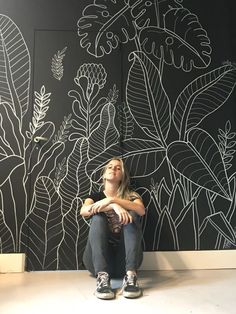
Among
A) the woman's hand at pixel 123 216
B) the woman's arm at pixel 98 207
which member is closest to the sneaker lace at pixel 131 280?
the woman's hand at pixel 123 216

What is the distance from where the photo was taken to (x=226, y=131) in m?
2.58

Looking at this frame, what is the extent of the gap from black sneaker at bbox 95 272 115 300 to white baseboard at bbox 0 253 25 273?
77cm

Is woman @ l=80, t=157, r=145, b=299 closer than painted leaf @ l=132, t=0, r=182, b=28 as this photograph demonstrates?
Yes

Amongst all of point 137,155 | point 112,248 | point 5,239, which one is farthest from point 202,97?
point 5,239

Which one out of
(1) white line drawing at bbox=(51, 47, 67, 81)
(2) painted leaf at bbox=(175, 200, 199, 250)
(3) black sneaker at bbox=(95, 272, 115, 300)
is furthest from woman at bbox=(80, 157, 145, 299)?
(1) white line drawing at bbox=(51, 47, 67, 81)

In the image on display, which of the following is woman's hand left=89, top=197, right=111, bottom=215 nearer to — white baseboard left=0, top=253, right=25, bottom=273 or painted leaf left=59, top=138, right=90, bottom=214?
painted leaf left=59, top=138, right=90, bottom=214

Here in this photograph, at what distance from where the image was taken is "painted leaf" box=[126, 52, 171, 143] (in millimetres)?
2531

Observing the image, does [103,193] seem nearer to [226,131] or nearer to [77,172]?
[77,172]

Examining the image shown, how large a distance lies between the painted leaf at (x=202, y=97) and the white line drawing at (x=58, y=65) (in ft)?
3.01

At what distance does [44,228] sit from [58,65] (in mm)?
1217

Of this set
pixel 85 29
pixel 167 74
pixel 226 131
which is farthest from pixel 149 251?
pixel 85 29

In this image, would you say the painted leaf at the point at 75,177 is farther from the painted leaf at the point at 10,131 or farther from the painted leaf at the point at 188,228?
the painted leaf at the point at 188,228

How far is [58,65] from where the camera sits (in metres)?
2.51

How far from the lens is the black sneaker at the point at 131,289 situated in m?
1.75
